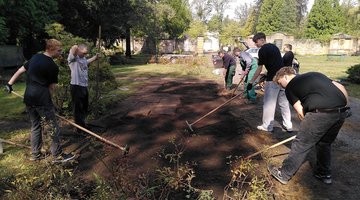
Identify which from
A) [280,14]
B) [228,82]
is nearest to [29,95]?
[228,82]

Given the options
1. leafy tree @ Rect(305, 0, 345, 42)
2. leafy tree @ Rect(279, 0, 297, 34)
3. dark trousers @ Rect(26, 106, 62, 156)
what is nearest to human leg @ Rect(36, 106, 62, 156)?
dark trousers @ Rect(26, 106, 62, 156)

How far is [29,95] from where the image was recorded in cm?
496

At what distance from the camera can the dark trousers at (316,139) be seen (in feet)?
13.5

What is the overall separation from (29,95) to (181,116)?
3945 millimetres

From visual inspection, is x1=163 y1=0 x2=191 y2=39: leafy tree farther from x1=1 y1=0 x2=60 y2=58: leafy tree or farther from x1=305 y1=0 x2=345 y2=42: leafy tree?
x1=1 y1=0 x2=60 y2=58: leafy tree

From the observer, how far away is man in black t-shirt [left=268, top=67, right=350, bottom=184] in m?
4.10

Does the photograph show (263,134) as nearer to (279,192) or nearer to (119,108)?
(279,192)

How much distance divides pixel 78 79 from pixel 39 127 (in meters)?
1.46

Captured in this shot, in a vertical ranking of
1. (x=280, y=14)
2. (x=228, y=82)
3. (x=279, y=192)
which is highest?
(x=280, y=14)

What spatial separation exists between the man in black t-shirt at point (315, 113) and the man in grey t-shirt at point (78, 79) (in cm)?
383

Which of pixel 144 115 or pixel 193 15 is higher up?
pixel 193 15

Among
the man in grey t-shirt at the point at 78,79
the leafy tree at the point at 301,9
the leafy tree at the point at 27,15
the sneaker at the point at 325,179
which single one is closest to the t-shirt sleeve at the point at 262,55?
the sneaker at the point at 325,179

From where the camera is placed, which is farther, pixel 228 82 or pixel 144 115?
pixel 228 82

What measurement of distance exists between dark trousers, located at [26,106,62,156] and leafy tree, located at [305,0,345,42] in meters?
54.2
